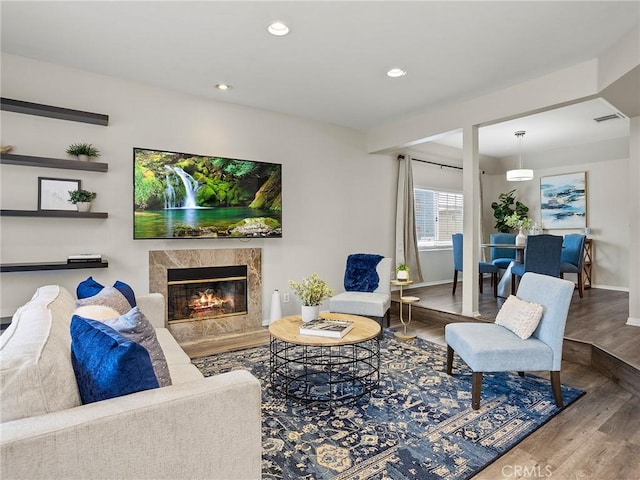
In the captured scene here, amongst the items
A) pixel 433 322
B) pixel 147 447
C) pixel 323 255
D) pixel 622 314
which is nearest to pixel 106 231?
pixel 323 255

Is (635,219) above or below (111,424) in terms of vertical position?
above

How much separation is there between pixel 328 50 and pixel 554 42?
1784 mm

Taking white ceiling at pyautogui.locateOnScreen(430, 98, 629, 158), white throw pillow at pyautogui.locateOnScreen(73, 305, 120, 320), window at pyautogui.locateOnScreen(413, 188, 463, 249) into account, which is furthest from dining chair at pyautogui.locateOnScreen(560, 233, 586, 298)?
white throw pillow at pyautogui.locateOnScreen(73, 305, 120, 320)

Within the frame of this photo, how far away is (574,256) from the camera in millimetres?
5637

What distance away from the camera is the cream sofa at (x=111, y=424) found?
1036mm

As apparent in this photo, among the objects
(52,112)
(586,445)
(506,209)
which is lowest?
(586,445)

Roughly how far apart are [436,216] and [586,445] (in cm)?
508

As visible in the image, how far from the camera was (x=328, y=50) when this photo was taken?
3029 mm

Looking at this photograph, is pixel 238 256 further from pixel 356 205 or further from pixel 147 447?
pixel 147 447

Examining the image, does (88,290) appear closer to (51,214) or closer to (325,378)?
(51,214)

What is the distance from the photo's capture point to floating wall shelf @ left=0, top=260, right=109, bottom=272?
2.93m

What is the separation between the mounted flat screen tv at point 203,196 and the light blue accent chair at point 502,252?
3.64m

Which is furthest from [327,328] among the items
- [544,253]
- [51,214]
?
[544,253]

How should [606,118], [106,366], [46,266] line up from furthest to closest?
[606,118]
[46,266]
[106,366]
